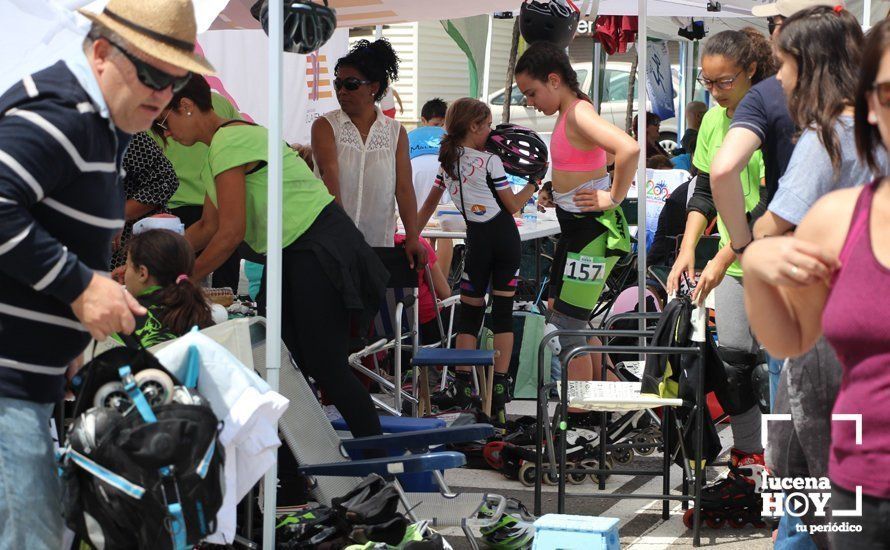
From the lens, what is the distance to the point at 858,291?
185cm

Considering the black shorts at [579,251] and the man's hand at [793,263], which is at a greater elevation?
the man's hand at [793,263]

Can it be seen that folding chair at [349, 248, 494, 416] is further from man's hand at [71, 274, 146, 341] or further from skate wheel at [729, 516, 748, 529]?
man's hand at [71, 274, 146, 341]

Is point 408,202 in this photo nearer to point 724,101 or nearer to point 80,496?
point 724,101

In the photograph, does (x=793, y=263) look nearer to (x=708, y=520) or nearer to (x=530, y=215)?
(x=708, y=520)

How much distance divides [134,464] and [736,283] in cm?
267

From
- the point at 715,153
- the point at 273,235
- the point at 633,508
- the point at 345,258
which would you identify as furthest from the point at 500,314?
the point at 273,235

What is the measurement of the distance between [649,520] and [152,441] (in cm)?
288

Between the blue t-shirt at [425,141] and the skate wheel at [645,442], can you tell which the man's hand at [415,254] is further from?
the blue t-shirt at [425,141]

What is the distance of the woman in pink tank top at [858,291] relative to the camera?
1.84 metres

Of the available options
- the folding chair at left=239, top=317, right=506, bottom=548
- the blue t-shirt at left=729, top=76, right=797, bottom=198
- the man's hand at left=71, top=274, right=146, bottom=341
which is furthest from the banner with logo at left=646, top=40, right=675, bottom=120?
the man's hand at left=71, top=274, right=146, bottom=341

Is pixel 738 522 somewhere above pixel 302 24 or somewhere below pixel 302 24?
below

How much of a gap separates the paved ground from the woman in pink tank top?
2.61 m

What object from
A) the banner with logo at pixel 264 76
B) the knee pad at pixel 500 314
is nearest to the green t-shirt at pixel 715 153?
the knee pad at pixel 500 314

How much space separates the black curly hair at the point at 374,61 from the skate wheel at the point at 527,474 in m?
1.96
